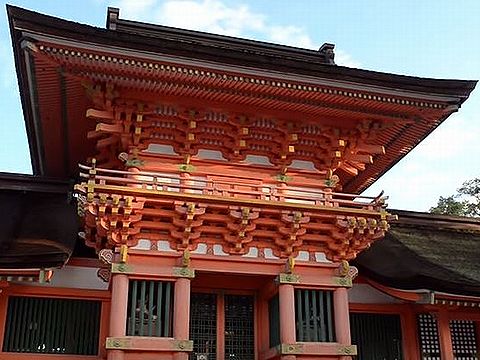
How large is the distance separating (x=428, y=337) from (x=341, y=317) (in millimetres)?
3004

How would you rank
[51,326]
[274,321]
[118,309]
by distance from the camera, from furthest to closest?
[274,321] → [51,326] → [118,309]

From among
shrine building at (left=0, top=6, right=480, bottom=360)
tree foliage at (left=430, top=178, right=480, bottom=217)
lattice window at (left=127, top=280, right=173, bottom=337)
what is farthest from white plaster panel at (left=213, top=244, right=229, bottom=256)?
tree foliage at (left=430, top=178, right=480, bottom=217)

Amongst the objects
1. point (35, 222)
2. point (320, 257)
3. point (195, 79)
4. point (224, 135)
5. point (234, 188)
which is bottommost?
point (320, 257)

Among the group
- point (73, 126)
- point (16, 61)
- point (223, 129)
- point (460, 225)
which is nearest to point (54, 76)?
point (16, 61)

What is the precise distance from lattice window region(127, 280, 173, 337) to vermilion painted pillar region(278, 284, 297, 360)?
1826mm

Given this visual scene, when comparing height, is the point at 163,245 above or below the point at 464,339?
above

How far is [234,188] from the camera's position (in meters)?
9.86

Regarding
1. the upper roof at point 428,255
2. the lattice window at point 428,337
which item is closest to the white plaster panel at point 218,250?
the upper roof at point 428,255

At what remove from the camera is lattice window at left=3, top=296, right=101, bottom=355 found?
9516mm

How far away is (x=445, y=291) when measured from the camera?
1020 cm

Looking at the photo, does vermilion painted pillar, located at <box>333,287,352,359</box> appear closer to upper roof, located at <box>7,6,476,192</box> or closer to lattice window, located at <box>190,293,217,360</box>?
lattice window, located at <box>190,293,217,360</box>

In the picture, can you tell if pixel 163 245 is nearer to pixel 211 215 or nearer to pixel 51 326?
pixel 211 215

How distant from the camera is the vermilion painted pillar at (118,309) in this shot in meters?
8.29

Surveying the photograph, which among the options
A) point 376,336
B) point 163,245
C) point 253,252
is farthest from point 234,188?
point 376,336
